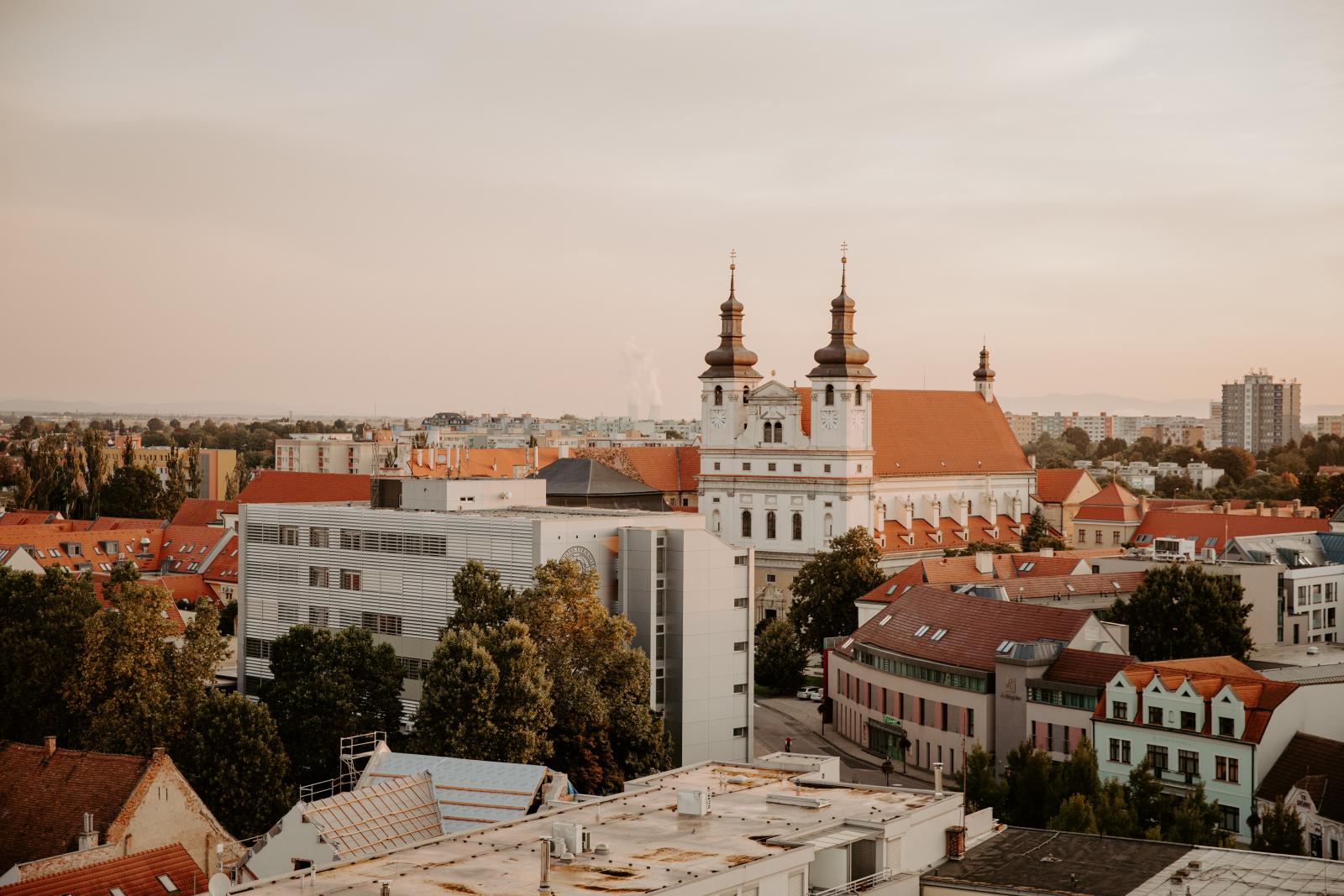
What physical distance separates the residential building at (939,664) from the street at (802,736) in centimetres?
125

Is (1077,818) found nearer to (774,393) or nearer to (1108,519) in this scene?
(774,393)

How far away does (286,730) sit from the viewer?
4828 centimetres

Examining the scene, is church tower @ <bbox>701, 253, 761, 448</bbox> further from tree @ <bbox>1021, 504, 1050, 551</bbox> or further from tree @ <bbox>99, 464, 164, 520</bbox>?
tree @ <bbox>99, 464, 164, 520</bbox>

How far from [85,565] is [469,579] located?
49.9 metres

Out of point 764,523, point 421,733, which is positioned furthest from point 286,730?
point 764,523

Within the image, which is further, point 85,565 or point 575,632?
point 85,565

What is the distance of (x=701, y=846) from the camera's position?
2461cm

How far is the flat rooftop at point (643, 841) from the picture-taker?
73.6 ft

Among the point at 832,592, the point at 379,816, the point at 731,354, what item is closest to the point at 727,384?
the point at 731,354

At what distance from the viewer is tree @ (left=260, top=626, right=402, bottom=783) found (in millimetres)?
47562

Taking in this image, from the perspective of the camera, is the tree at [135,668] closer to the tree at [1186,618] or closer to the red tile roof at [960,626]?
the red tile roof at [960,626]

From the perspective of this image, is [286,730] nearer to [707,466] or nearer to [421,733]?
[421,733]

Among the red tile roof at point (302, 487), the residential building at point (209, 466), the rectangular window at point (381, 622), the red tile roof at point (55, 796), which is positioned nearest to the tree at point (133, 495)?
the red tile roof at point (302, 487)

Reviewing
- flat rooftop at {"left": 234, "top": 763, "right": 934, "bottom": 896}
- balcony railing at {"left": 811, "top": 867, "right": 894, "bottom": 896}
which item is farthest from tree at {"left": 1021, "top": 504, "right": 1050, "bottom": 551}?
balcony railing at {"left": 811, "top": 867, "right": 894, "bottom": 896}
